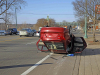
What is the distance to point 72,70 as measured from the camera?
625cm

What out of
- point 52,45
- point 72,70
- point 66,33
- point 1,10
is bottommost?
point 72,70

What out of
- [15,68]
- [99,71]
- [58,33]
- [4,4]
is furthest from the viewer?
[4,4]

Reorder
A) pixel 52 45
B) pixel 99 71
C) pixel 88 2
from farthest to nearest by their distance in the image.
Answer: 1. pixel 88 2
2. pixel 52 45
3. pixel 99 71

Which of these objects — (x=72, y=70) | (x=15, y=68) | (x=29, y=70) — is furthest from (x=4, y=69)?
(x=72, y=70)

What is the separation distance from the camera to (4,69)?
251 inches

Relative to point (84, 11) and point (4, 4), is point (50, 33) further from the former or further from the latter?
point (4, 4)

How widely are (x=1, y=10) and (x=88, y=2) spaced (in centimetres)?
2402

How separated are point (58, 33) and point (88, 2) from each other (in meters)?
9.59

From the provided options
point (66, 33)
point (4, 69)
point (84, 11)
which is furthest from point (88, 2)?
point (4, 69)

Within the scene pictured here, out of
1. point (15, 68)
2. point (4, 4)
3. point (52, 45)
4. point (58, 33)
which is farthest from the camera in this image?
point (4, 4)

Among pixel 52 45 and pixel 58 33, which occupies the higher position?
pixel 58 33

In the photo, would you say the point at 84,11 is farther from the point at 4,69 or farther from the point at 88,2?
the point at 4,69

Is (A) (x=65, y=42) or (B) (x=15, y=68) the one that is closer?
(B) (x=15, y=68)

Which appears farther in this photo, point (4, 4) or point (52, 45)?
point (4, 4)
